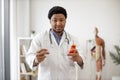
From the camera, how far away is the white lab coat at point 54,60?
1621 millimetres

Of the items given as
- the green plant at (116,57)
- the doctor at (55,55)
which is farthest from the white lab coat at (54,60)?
the green plant at (116,57)

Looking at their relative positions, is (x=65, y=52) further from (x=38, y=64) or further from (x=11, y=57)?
(x=11, y=57)

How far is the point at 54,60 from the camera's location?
1.62m

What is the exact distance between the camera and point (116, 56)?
10.8 feet

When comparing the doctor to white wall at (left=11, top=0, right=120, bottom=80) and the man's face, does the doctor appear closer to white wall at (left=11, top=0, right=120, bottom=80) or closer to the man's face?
the man's face

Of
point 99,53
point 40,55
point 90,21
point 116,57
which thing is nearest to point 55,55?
point 40,55

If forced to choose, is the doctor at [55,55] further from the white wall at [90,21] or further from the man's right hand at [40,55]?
the white wall at [90,21]

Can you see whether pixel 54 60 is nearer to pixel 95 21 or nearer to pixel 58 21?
pixel 58 21

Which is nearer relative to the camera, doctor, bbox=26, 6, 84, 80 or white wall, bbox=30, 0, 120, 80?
doctor, bbox=26, 6, 84, 80

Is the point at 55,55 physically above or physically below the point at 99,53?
above

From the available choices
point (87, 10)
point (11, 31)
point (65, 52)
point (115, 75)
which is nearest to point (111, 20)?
point (87, 10)

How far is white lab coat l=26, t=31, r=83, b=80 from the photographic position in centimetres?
162

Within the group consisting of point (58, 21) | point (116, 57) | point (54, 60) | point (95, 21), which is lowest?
point (116, 57)

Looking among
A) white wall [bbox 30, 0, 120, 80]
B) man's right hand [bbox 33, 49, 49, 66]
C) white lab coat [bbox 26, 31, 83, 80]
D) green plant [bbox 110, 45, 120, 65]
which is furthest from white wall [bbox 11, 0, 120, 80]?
man's right hand [bbox 33, 49, 49, 66]
